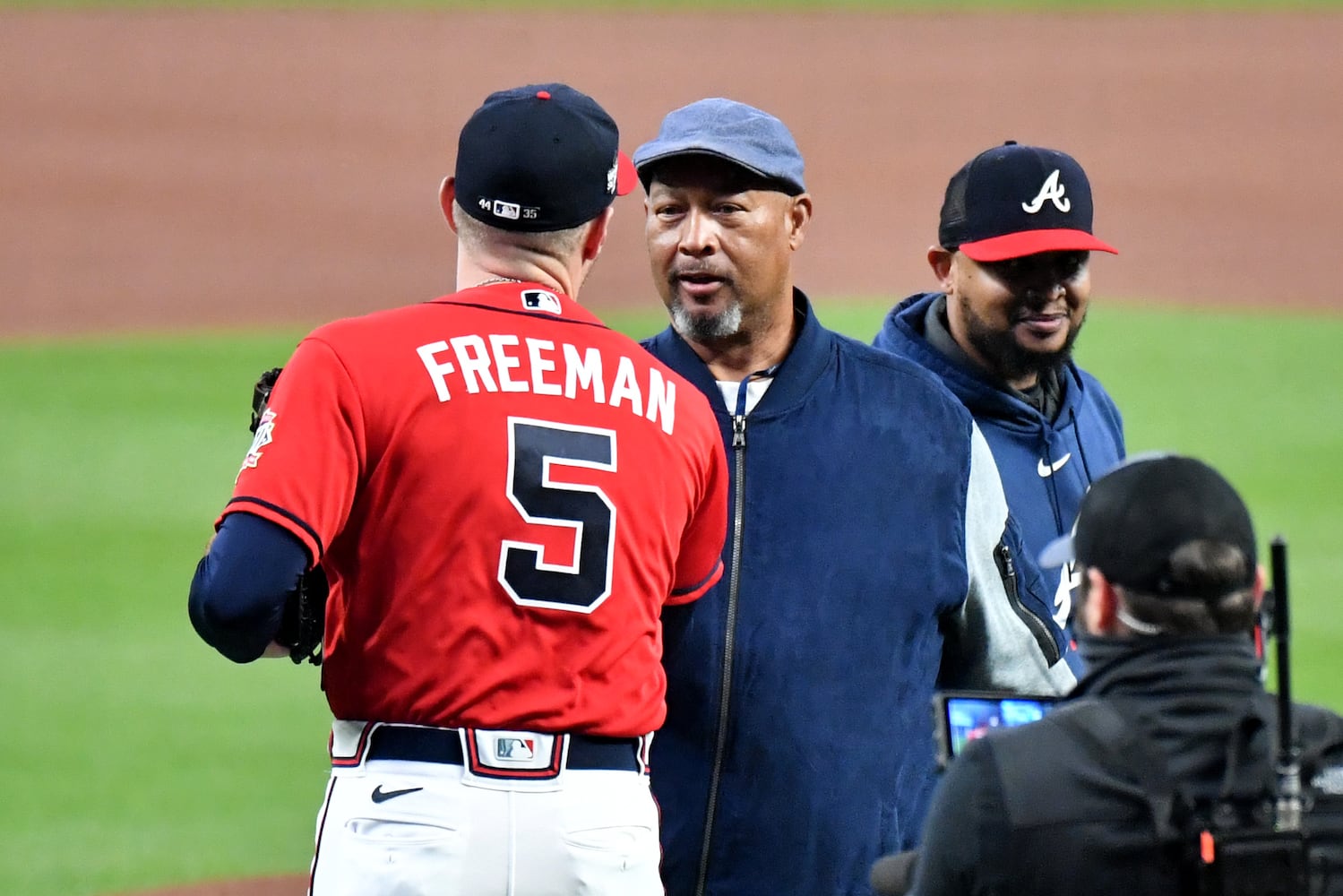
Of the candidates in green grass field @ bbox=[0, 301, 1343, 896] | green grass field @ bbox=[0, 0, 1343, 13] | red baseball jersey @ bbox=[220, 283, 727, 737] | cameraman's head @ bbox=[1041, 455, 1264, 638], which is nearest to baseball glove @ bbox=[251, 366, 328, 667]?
red baseball jersey @ bbox=[220, 283, 727, 737]

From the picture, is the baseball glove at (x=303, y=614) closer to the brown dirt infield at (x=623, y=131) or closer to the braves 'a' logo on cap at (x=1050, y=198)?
the braves 'a' logo on cap at (x=1050, y=198)

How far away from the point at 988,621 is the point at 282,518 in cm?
130

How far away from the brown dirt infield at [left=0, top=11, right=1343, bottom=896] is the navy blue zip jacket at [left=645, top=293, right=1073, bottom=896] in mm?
9106

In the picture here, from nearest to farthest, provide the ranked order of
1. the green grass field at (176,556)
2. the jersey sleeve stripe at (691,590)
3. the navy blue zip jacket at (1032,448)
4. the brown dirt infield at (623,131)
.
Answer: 1. the jersey sleeve stripe at (691,590)
2. the navy blue zip jacket at (1032,448)
3. the green grass field at (176,556)
4. the brown dirt infield at (623,131)

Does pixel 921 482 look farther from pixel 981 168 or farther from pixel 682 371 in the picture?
pixel 981 168

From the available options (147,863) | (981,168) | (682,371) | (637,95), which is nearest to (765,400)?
(682,371)

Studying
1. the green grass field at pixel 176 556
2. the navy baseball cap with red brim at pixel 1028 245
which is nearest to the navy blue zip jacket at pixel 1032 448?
the navy baseball cap with red brim at pixel 1028 245

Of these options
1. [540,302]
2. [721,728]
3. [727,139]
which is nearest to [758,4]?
[727,139]

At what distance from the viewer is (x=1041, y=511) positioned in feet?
11.8

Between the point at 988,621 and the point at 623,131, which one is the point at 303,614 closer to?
the point at 988,621

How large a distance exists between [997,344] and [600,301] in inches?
339

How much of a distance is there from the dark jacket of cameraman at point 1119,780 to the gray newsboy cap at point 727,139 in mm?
1270

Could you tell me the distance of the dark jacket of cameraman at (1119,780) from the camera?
2.06m

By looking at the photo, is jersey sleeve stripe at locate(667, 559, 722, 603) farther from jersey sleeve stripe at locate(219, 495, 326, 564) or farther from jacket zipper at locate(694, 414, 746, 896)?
jersey sleeve stripe at locate(219, 495, 326, 564)
